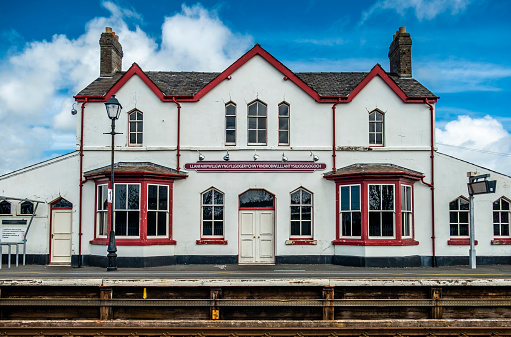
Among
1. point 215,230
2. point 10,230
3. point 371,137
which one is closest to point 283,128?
point 371,137

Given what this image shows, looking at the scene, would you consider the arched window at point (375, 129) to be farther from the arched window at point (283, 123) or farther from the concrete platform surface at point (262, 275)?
the concrete platform surface at point (262, 275)

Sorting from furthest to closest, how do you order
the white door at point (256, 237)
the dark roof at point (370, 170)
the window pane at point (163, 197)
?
the white door at point (256, 237)
the window pane at point (163, 197)
the dark roof at point (370, 170)

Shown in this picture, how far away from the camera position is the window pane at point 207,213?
1967cm

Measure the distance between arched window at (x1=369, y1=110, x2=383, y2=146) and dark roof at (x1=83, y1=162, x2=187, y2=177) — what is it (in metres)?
8.06

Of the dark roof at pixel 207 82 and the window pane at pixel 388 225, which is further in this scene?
the dark roof at pixel 207 82

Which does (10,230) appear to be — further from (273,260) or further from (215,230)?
(273,260)

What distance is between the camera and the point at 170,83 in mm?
21250

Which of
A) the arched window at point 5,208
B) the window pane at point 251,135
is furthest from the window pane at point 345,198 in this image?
the arched window at point 5,208

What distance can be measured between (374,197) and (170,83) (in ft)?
33.2

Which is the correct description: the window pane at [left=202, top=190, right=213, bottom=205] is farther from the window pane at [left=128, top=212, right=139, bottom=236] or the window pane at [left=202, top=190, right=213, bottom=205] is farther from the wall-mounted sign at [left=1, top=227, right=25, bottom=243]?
the wall-mounted sign at [left=1, top=227, right=25, bottom=243]

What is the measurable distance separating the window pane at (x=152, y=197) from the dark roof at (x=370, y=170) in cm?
702

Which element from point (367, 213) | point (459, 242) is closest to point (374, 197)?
point (367, 213)

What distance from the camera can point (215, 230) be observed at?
64.3ft

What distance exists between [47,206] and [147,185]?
4.54 meters
